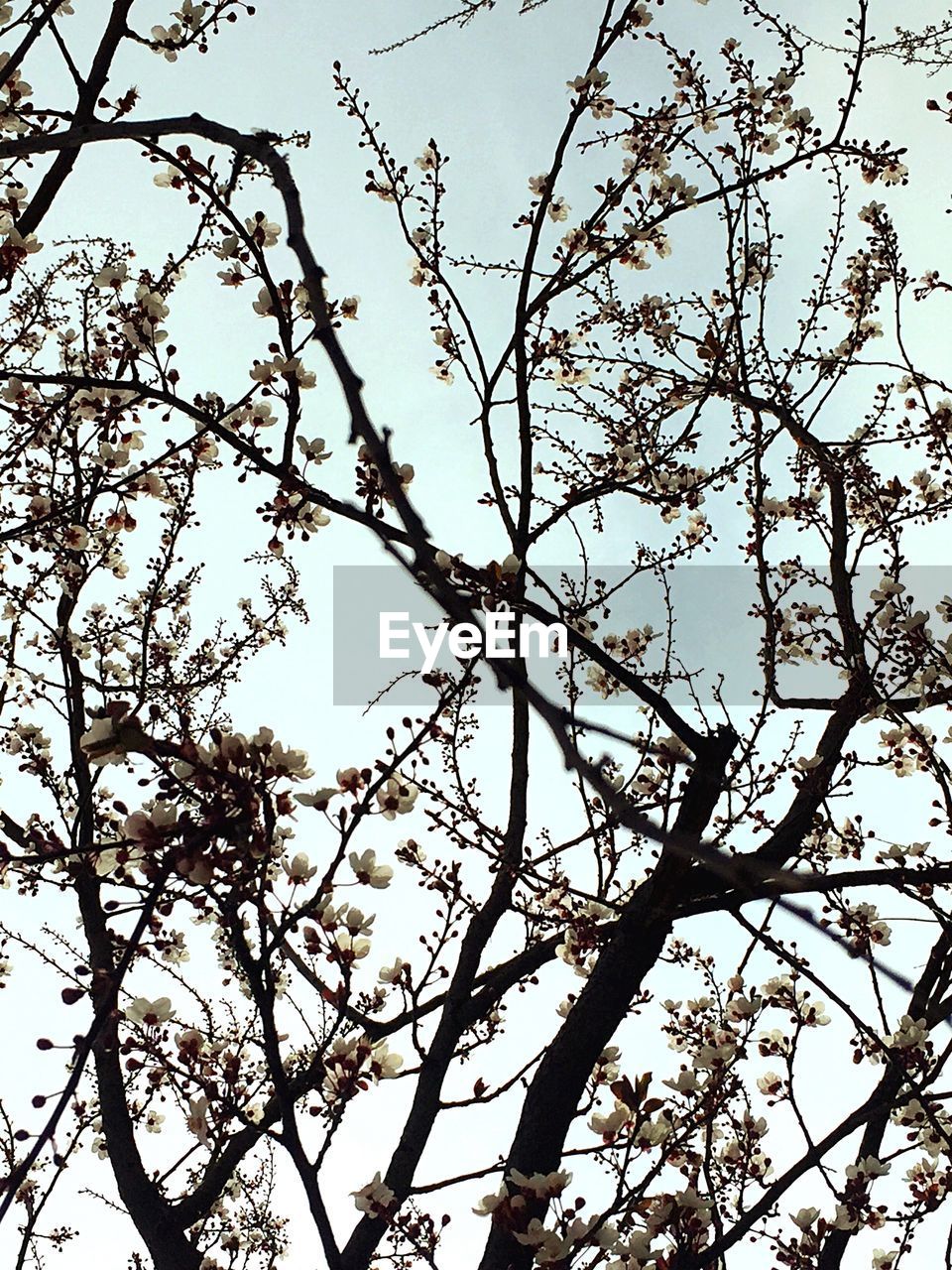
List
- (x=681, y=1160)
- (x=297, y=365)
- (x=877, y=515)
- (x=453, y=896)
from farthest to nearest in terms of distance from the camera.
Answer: (x=877, y=515) < (x=681, y=1160) < (x=453, y=896) < (x=297, y=365)

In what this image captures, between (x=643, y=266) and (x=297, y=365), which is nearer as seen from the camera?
(x=297, y=365)

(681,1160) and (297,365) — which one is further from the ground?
(297,365)

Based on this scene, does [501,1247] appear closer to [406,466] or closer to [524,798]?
[524,798]

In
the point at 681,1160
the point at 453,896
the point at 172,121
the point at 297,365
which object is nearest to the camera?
the point at 172,121

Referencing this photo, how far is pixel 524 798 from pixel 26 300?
3.06 metres

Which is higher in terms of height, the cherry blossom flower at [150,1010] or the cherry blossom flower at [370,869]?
the cherry blossom flower at [370,869]

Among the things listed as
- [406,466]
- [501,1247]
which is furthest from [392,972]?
[406,466]

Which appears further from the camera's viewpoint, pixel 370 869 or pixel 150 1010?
pixel 150 1010

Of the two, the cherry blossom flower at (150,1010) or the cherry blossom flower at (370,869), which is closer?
the cherry blossom flower at (370,869)

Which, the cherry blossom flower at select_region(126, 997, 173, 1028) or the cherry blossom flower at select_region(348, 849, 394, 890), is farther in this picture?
the cherry blossom flower at select_region(126, 997, 173, 1028)

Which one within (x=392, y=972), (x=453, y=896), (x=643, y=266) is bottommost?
(x=392, y=972)

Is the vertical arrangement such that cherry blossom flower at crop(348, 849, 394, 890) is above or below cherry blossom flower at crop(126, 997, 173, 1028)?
above

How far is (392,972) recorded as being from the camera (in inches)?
129

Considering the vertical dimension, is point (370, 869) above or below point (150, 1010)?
above
